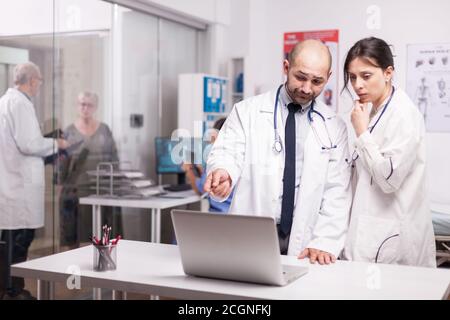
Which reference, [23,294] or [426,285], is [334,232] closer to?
[426,285]

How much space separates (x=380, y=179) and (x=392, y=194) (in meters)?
0.11

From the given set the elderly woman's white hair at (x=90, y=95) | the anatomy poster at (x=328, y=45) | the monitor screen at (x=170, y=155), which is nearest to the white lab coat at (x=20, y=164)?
the elderly woman's white hair at (x=90, y=95)

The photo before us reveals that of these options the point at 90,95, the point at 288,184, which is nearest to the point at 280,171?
the point at 288,184

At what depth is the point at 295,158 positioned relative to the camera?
2.12m

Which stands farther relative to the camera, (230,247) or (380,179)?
(380,179)

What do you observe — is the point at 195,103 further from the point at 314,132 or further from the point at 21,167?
the point at 314,132

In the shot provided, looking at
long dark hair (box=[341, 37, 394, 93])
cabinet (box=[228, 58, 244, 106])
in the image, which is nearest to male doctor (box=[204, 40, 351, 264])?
long dark hair (box=[341, 37, 394, 93])

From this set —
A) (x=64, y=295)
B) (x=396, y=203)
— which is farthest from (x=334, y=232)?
(x=64, y=295)

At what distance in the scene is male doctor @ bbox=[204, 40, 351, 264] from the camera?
2.05m

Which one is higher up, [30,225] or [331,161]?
[331,161]

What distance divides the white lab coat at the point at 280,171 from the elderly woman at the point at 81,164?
1798 millimetres

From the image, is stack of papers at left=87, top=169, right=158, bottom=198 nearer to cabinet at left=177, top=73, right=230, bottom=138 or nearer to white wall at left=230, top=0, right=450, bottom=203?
cabinet at left=177, top=73, right=230, bottom=138

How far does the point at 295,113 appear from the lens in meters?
2.18
